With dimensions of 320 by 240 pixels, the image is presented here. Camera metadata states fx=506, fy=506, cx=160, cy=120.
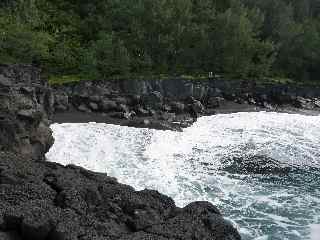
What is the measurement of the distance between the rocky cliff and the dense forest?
37.0 meters

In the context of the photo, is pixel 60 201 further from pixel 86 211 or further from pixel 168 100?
pixel 168 100

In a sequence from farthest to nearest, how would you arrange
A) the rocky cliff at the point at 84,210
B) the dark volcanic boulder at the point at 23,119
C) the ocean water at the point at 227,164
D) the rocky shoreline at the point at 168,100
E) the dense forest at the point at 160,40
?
the dense forest at the point at 160,40
the rocky shoreline at the point at 168,100
the dark volcanic boulder at the point at 23,119
the ocean water at the point at 227,164
the rocky cliff at the point at 84,210

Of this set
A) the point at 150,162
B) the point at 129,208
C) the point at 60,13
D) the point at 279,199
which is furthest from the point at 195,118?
the point at 60,13

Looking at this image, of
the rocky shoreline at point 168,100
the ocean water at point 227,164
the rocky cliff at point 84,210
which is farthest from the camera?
the rocky shoreline at point 168,100

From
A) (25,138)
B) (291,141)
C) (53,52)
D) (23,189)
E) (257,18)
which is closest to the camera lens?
(23,189)

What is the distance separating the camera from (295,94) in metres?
68.0

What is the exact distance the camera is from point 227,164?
37.1 meters

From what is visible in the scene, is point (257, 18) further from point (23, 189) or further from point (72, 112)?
point (23, 189)

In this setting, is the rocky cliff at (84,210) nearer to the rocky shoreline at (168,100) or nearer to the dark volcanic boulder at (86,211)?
the dark volcanic boulder at (86,211)

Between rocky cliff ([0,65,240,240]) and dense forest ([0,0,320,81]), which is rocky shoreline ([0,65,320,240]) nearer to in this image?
rocky cliff ([0,65,240,240])

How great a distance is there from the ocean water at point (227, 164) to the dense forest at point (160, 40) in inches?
726

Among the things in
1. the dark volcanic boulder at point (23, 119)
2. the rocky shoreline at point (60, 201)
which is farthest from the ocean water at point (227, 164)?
the rocky shoreline at point (60, 201)

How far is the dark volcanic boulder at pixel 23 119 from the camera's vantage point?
2905cm

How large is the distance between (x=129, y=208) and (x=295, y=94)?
52.3m
